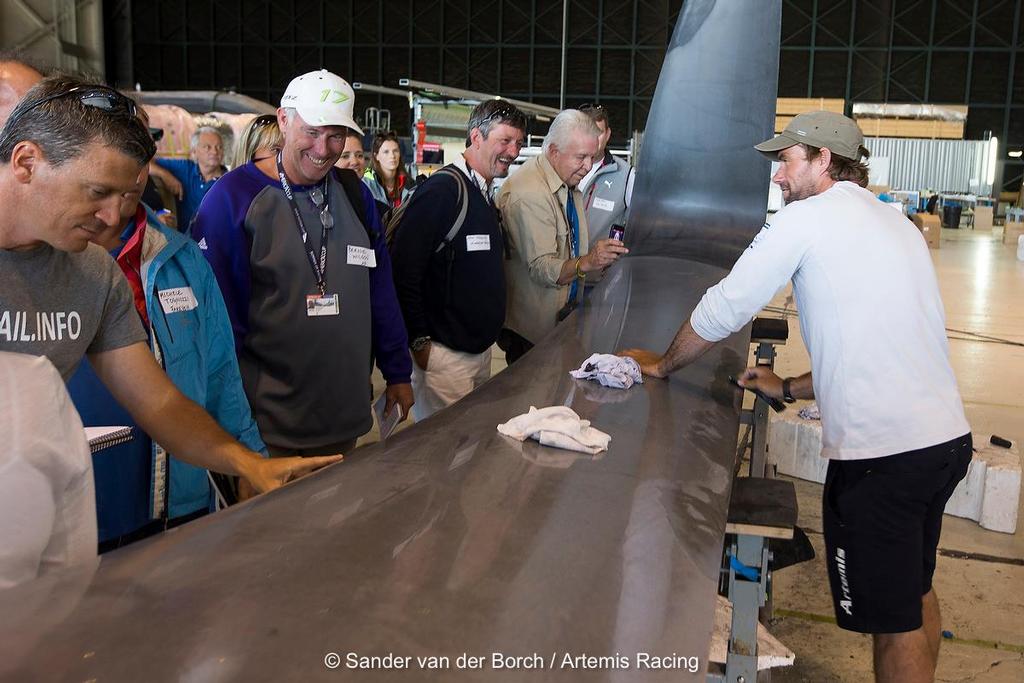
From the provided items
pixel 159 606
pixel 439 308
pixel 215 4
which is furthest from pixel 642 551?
pixel 215 4

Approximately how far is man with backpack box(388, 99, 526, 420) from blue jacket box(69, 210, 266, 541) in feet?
3.66

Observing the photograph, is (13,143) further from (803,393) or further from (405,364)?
(803,393)

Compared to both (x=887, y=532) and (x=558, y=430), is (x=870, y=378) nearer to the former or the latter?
(x=887, y=532)

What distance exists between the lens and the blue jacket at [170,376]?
184 cm

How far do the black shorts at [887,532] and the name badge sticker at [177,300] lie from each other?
154cm

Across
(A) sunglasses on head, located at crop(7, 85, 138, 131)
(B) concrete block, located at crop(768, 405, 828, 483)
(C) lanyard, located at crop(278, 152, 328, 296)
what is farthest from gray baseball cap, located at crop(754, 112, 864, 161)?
(B) concrete block, located at crop(768, 405, 828, 483)

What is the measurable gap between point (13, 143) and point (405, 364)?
1654 mm

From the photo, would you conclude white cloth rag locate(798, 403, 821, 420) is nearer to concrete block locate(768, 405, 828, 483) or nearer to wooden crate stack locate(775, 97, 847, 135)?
concrete block locate(768, 405, 828, 483)

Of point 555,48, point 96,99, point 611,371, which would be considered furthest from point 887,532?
point 555,48

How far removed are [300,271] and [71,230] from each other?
1.12 m

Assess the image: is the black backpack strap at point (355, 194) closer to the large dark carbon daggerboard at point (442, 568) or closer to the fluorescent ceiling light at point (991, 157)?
the large dark carbon daggerboard at point (442, 568)

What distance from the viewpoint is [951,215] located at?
68.6 ft

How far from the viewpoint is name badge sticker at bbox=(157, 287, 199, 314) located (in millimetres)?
1924

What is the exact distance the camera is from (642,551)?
3.99 ft
